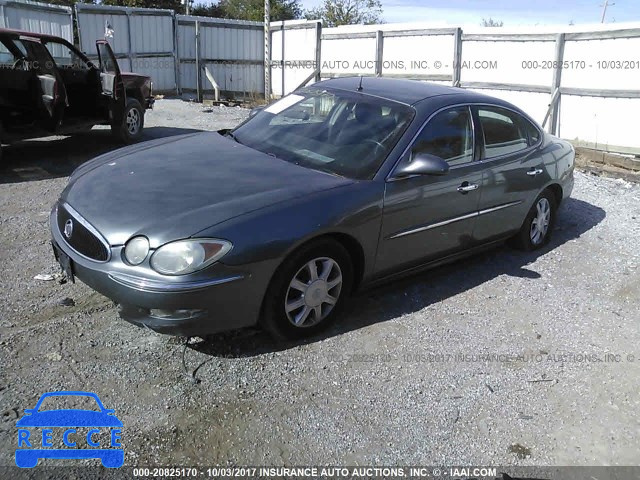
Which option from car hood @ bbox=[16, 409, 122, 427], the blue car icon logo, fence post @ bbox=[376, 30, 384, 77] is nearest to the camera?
the blue car icon logo

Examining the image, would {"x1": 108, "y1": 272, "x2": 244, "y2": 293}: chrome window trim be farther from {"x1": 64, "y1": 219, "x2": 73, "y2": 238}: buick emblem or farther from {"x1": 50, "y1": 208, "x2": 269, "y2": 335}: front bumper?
{"x1": 64, "y1": 219, "x2": 73, "y2": 238}: buick emblem

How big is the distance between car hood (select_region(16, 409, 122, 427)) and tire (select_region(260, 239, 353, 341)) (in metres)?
1.06

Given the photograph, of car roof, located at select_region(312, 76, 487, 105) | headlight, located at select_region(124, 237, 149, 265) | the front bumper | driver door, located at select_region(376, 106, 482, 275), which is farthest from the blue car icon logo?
car roof, located at select_region(312, 76, 487, 105)

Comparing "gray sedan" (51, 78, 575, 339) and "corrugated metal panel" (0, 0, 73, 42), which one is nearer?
"gray sedan" (51, 78, 575, 339)

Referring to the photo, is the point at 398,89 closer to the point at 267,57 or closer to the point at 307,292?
the point at 307,292

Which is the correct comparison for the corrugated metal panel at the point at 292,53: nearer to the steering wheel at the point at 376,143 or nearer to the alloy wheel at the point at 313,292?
the steering wheel at the point at 376,143

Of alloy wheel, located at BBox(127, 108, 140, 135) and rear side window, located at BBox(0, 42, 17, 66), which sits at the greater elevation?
rear side window, located at BBox(0, 42, 17, 66)

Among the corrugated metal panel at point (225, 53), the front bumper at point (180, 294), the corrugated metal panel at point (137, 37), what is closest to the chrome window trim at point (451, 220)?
the front bumper at point (180, 294)

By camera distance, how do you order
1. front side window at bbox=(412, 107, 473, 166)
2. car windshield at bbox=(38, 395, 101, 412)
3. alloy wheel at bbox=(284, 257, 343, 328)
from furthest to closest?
front side window at bbox=(412, 107, 473, 166) < alloy wheel at bbox=(284, 257, 343, 328) < car windshield at bbox=(38, 395, 101, 412)

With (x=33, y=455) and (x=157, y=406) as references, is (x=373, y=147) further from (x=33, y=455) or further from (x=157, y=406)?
(x=33, y=455)

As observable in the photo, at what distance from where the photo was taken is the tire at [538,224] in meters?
5.66

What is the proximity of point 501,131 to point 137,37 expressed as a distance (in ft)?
43.2

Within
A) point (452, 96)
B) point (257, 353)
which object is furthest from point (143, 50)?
point (257, 353)

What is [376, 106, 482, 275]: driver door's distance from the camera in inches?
163
